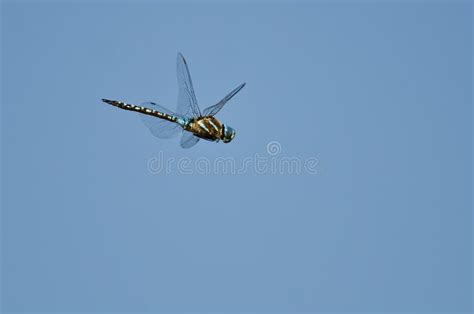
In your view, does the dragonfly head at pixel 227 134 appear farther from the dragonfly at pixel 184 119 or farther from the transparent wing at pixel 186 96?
the transparent wing at pixel 186 96

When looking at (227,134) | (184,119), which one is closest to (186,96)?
(184,119)

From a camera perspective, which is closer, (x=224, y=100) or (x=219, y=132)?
(x=224, y=100)

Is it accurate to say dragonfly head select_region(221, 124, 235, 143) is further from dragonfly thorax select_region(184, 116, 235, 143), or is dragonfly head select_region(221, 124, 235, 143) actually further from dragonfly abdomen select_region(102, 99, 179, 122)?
dragonfly abdomen select_region(102, 99, 179, 122)

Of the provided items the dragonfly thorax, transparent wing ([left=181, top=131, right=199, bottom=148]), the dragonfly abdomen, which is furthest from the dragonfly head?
the dragonfly abdomen

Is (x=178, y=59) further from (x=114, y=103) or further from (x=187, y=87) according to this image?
(x=114, y=103)

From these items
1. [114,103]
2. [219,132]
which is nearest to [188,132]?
[219,132]

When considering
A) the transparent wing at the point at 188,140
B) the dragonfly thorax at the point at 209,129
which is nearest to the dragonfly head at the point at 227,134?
the dragonfly thorax at the point at 209,129

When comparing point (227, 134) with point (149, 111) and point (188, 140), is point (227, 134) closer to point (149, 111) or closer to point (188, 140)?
point (188, 140)
